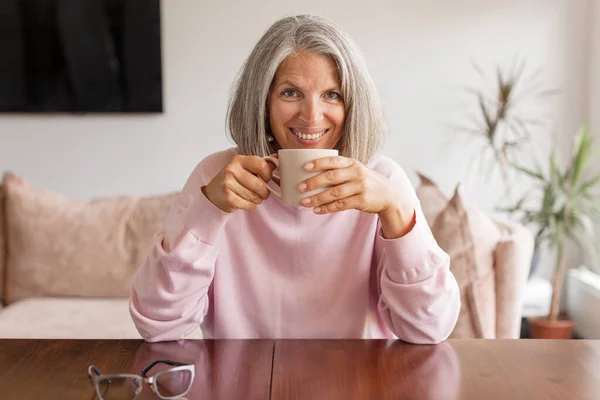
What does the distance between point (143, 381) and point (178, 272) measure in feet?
1.01

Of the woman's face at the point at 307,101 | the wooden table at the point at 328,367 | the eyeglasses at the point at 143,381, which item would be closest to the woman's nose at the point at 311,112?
the woman's face at the point at 307,101

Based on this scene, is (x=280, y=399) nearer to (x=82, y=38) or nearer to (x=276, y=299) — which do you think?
(x=276, y=299)

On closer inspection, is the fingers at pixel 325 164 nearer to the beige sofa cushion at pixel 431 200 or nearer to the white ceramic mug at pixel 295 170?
the white ceramic mug at pixel 295 170

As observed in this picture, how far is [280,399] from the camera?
0.91 metres

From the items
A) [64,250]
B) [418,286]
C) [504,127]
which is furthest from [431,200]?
[504,127]

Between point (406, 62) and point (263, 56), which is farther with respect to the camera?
point (406, 62)

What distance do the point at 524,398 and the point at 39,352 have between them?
0.75 m

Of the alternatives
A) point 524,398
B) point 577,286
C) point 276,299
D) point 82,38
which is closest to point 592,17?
point 577,286

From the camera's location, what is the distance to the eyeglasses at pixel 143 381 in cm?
93

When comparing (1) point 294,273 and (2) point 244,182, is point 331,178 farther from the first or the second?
(1) point 294,273

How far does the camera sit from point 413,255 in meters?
1.18

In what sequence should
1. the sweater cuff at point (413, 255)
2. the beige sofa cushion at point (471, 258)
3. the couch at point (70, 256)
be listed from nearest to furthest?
the sweater cuff at point (413, 255), the beige sofa cushion at point (471, 258), the couch at point (70, 256)

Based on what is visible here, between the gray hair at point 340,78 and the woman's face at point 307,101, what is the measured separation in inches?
0.6

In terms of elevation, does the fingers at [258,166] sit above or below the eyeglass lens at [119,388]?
above
